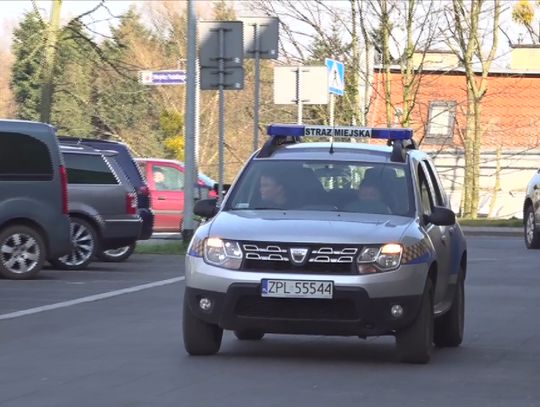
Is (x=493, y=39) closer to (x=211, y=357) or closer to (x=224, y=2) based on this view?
(x=224, y=2)

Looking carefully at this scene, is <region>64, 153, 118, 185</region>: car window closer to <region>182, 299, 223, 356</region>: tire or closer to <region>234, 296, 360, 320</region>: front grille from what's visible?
<region>182, 299, 223, 356</region>: tire

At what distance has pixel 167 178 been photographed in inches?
1256

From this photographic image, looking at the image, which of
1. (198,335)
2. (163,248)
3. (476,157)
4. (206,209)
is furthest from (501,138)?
(198,335)

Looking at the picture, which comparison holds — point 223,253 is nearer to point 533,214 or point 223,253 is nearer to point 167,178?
point 533,214

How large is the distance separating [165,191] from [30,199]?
11168mm

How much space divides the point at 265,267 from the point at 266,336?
2.26 m

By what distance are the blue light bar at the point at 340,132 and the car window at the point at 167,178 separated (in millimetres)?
18668

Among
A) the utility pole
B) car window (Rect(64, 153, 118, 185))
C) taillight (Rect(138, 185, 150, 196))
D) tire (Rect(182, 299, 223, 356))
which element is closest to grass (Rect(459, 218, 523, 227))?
the utility pole

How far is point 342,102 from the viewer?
1837 inches

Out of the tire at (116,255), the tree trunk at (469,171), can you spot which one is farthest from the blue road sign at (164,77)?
the tree trunk at (469,171)

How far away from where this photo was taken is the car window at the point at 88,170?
23.4 meters

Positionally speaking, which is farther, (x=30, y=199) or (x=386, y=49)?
(x=386, y=49)

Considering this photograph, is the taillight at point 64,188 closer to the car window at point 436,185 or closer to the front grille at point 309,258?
the car window at point 436,185

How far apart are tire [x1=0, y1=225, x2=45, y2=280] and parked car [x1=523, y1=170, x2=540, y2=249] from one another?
10771 millimetres
